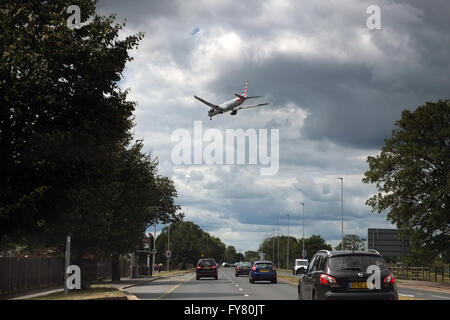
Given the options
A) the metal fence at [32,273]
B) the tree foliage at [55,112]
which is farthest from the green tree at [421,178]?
the tree foliage at [55,112]

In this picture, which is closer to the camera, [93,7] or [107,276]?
[93,7]

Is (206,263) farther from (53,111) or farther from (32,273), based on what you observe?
(53,111)

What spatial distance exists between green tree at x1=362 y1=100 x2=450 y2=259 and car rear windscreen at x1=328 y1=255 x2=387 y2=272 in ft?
A: 120

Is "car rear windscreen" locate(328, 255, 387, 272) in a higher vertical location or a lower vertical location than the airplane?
lower

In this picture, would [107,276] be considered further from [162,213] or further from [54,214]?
[54,214]

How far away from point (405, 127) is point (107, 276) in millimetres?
27705

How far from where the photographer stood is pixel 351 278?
13891 mm

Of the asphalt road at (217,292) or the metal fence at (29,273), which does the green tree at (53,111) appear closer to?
the asphalt road at (217,292)

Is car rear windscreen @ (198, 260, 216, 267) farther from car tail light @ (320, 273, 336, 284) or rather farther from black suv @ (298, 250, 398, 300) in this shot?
car tail light @ (320, 273, 336, 284)

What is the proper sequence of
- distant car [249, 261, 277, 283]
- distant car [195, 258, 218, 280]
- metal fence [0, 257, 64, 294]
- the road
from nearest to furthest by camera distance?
the road < metal fence [0, 257, 64, 294] < distant car [249, 261, 277, 283] < distant car [195, 258, 218, 280]

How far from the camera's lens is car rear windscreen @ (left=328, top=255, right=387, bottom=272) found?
46.2ft

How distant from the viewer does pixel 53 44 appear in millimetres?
20516

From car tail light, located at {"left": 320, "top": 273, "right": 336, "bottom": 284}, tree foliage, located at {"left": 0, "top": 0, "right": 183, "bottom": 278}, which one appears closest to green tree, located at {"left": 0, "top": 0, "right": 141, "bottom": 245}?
tree foliage, located at {"left": 0, "top": 0, "right": 183, "bottom": 278}
